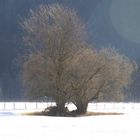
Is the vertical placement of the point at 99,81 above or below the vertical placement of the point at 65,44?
below

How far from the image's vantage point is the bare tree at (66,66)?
54500 millimetres

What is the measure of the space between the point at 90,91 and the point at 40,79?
6.60 meters

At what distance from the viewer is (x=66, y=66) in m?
55.1

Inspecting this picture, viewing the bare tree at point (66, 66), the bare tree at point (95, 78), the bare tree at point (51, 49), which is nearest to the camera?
the bare tree at point (51, 49)

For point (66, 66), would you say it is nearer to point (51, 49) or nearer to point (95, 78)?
point (51, 49)

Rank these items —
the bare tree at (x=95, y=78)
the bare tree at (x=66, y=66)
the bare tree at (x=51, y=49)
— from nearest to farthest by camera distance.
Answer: the bare tree at (x=51, y=49) → the bare tree at (x=66, y=66) → the bare tree at (x=95, y=78)

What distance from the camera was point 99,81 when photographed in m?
56.8

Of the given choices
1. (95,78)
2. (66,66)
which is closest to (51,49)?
(66,66)

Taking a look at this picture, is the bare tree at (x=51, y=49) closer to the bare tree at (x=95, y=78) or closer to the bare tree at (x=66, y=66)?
the bare tree at (x=66, y=66)

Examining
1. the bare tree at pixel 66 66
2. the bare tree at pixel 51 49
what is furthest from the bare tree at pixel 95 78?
the bare tree at pixel 51 49

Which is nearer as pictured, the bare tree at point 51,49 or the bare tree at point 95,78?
the bare tree at point 51,49
